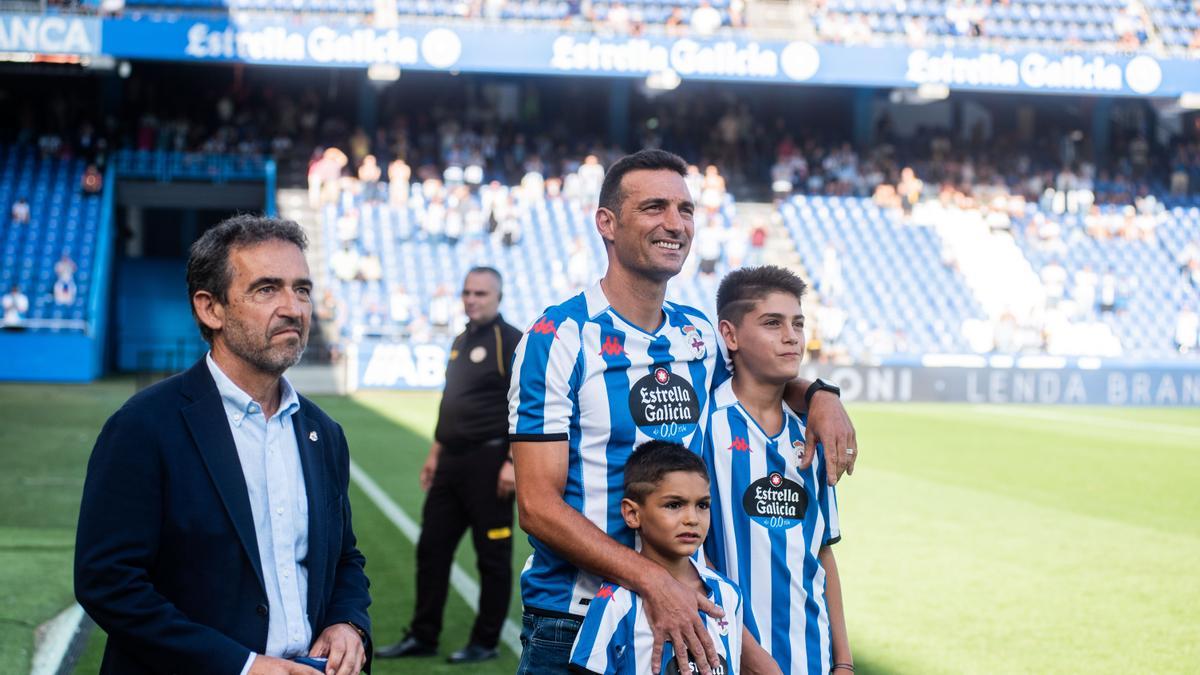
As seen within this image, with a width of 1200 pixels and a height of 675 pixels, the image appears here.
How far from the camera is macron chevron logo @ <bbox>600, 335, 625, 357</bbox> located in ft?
12.0

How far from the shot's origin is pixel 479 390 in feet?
24.6

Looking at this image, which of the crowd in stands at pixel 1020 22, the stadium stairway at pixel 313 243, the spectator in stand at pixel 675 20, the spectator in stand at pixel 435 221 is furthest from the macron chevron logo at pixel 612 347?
the crowd in stands at pixel 1020 22

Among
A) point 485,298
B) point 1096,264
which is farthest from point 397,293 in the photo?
point 485,298

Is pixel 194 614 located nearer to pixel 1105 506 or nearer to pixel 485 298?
pixel 485 298

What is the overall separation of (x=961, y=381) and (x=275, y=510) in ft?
79.9

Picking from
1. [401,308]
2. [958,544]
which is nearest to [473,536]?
[958,544]

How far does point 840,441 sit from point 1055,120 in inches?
1445

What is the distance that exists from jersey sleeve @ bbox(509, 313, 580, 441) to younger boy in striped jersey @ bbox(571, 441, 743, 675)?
9.2 inches

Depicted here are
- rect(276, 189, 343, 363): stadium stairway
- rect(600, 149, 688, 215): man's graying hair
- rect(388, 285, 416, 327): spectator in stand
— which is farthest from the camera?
rect(388, 285, 416, 327): spectator in stand

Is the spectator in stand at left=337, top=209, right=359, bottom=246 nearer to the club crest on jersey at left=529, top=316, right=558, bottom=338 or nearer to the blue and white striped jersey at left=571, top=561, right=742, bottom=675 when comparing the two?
the club crest on jersey at left=529, top=316, right=558, bottom=338

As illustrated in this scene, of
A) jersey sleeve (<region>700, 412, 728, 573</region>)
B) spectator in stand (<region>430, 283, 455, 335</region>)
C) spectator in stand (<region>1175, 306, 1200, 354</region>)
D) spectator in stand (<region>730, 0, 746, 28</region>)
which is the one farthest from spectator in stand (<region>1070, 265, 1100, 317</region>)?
jersey sleeve (<region>700, 412, 728, 573</region>)

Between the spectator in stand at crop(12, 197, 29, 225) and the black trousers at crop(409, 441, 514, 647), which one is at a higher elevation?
the spectator in stand at crop(12, 197, 29, 225)

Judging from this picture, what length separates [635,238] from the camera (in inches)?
146

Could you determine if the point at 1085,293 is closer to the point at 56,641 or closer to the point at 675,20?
the point at 675,20
